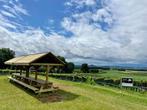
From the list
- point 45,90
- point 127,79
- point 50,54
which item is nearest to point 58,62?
point 50,54

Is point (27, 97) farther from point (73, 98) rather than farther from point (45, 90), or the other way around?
point (73, 98)

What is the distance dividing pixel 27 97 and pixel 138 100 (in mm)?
6794

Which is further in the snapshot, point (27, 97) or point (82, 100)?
point (27, 97)

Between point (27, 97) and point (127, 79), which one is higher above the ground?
point (127, 79)

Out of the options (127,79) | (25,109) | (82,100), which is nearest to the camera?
(25,109)

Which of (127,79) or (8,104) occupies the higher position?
(127,79)

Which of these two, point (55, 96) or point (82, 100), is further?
Result: point (55, 96)

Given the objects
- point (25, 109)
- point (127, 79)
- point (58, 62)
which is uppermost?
point (58, 62)

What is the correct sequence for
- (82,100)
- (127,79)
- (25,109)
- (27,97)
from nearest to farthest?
(25,109) → (82,100) → (27,97) → (127,79)

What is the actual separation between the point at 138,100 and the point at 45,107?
19.3 ft

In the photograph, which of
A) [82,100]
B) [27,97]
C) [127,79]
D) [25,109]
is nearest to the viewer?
[25,109]

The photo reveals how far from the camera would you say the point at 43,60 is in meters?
14.7

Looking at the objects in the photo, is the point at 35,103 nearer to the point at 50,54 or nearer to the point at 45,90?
the point at 45,90

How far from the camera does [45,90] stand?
A: 14.2 meters
